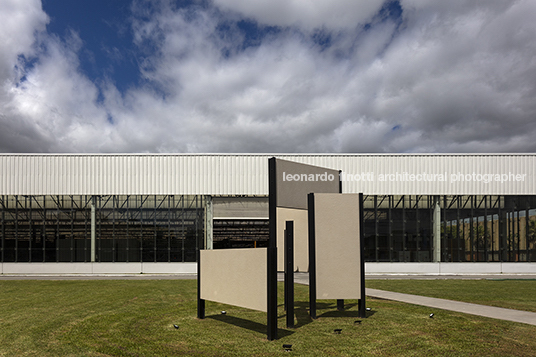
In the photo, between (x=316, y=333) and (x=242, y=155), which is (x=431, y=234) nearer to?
(x=242, y=155)

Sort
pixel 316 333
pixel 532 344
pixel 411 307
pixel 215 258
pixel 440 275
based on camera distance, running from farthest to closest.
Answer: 1. pixel 440 275
2. pixel 411 307
3. pixel 215 258
4. pixel 316 333
5. pixel 532 344

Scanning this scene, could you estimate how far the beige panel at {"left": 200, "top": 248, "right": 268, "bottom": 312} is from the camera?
9.41 metres

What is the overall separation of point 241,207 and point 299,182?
1907cm

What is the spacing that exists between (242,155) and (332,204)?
20.4 meters

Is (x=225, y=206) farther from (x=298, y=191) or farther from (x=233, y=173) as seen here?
(x=298, y=191)

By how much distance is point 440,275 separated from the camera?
3023 cm

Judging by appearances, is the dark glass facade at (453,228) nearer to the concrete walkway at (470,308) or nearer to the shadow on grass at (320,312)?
the concrete walkway at (470,308)

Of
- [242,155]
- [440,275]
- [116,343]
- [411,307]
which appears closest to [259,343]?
[116,343]

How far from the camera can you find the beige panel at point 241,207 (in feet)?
103

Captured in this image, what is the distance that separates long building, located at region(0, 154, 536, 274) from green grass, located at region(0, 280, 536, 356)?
17.6m

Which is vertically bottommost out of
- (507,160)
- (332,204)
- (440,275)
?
(440,275)

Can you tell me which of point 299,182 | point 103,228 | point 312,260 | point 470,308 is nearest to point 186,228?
point 103,228

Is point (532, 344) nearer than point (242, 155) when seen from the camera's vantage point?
Yes

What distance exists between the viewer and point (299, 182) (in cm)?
1271
